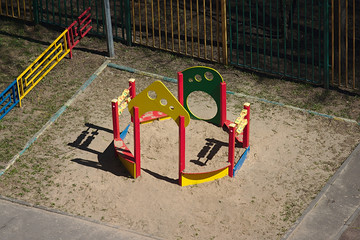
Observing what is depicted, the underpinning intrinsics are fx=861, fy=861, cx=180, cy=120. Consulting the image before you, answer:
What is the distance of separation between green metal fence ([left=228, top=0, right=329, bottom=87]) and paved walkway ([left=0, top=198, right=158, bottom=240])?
5.37 m

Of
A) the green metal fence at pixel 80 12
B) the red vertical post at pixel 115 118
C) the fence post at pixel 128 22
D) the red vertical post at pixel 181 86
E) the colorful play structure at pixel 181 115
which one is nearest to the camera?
the colorful play structure at pixel 181 115

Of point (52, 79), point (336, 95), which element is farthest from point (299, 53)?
point (52, 79)

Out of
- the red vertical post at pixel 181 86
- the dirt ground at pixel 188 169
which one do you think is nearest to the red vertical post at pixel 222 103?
the dirt ground at pixel 188 169

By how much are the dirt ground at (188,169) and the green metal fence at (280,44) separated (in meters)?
1.25

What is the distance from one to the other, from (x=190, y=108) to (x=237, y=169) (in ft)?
6.73

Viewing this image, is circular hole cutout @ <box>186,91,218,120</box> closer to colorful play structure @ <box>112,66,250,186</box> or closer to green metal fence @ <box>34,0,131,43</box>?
colorful play structure @ <box>112,66,250,186</box>

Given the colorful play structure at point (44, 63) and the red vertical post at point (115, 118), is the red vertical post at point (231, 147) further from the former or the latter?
the colorful play structure at point (44, 63)

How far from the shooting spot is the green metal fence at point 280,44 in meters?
16.2

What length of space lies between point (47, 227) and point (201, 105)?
4177 mm

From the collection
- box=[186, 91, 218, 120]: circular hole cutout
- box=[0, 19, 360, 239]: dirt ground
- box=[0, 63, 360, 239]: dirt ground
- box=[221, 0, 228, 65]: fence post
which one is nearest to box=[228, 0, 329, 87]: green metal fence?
box=[221, 0, 228, 65]: fence post

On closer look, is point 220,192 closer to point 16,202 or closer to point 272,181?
point 272,181

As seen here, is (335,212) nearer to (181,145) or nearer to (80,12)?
(181,145)

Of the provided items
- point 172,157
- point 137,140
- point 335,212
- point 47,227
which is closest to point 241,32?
point 172,157

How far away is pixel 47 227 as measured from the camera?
12.6m
